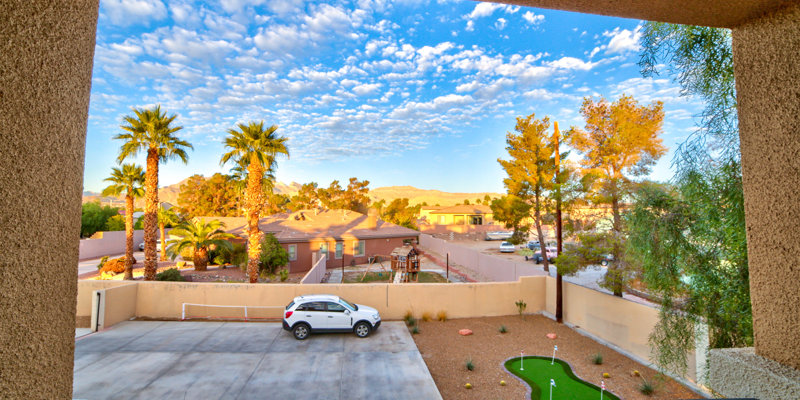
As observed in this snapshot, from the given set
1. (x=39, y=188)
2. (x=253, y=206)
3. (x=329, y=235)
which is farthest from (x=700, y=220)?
(x=329, y=235)

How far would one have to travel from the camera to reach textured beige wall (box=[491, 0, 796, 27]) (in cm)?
219

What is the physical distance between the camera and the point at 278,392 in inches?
336

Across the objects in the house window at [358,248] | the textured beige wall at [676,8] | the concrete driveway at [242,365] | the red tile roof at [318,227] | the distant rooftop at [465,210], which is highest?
the distant rooftop at [465,210]

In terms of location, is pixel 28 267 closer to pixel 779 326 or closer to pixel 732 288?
pixel 779 326

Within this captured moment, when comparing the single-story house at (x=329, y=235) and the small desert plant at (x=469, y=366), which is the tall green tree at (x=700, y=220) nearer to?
the small desert plant at (x=469, y=366)

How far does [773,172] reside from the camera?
214cm

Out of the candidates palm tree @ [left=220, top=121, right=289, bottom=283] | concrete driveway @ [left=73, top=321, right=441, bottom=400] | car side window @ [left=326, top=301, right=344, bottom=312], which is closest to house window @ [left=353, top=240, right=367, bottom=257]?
palm tree @ [left=220, top=121, right=289, bottom=283]

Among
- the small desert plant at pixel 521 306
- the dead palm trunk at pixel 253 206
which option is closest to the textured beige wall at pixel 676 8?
the small desert plant at pixel 521 306

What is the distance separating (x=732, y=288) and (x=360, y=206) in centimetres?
5267

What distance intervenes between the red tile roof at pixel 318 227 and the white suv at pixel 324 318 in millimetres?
14802

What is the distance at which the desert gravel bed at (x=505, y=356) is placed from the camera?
953 centimetres

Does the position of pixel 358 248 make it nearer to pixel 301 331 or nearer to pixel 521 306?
pixel 521 306

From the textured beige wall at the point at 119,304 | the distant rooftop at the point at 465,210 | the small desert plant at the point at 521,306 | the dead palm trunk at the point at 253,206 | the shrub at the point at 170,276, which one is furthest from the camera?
the distant rooftop at the point at 465,210

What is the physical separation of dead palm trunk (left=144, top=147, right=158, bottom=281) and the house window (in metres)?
15.0
